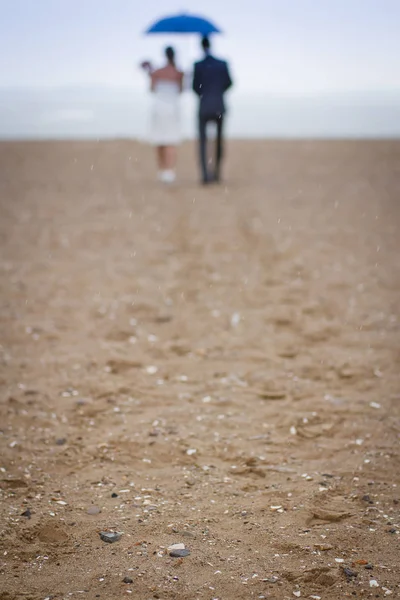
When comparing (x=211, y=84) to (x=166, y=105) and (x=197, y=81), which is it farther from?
(x=166, y=105)

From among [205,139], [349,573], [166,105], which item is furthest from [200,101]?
[349,573]

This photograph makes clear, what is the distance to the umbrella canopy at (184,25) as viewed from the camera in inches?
403

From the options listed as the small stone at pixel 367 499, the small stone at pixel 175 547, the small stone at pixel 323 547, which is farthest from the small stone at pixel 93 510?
the small stone at pixel 367 499

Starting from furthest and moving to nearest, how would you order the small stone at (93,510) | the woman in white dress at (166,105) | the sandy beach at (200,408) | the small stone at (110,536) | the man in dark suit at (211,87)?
1. the woman in white dress at (166,105)
2. the man in dark suit at (211,87)
3. the small stone at (93,510)
4. the small stone at (110,536)
5. the sandy beach at (200,408)

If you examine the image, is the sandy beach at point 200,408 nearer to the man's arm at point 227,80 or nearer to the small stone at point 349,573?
the small stone at point 349,573

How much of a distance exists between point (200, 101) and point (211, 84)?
13.1 inches

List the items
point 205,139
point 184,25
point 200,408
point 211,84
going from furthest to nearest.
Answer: point 205,139
point 211,84
point 184,25
point 200,408

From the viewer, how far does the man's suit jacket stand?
34.0 ft

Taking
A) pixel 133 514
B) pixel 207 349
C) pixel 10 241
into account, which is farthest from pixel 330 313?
pixel 10 241

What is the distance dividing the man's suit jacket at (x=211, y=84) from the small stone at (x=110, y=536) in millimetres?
8758

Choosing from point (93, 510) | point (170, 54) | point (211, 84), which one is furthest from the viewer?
point (170, 54)

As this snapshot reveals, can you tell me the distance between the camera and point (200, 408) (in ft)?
13.5

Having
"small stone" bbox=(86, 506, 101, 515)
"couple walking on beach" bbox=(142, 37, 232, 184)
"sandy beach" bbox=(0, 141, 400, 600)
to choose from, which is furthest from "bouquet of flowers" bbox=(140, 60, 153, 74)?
"small stone" bbox=(86, 506, 101, 515)

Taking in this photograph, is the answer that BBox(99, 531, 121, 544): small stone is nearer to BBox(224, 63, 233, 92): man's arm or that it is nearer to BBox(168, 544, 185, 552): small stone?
BBox(168, 544, 185, 552): small stone
